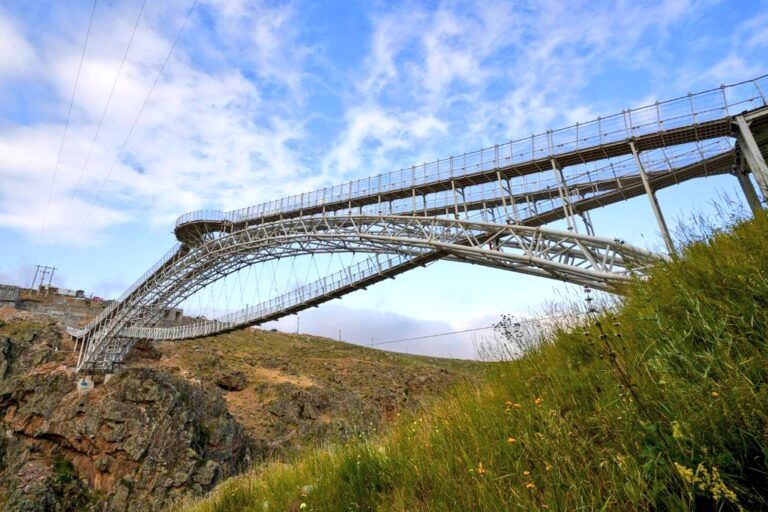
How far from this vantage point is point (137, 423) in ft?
86.3

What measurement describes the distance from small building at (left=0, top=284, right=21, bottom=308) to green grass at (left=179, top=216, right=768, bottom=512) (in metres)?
70.3

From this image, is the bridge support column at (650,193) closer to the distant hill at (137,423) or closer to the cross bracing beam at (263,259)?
the cross bracing beam at (263,259)

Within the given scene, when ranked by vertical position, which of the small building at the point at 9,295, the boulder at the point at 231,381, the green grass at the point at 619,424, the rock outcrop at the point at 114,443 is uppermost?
the small building at the point at 9,295

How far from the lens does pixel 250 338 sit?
59.0 metres

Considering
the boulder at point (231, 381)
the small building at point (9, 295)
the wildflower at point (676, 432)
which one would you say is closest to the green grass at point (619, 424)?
the wildflower at point (676, 432)

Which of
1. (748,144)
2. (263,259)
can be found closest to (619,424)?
(748,144)

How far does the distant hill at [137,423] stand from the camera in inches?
945

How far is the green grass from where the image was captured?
6.68 ft

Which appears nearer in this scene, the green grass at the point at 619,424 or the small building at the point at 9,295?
the green grass at the point at 619,424

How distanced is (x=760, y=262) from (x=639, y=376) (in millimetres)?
1316

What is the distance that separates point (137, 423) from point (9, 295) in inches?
1861

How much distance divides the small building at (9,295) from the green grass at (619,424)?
70.3 metres

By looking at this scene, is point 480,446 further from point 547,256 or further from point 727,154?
point 727,154

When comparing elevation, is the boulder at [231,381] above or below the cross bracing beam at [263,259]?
below
